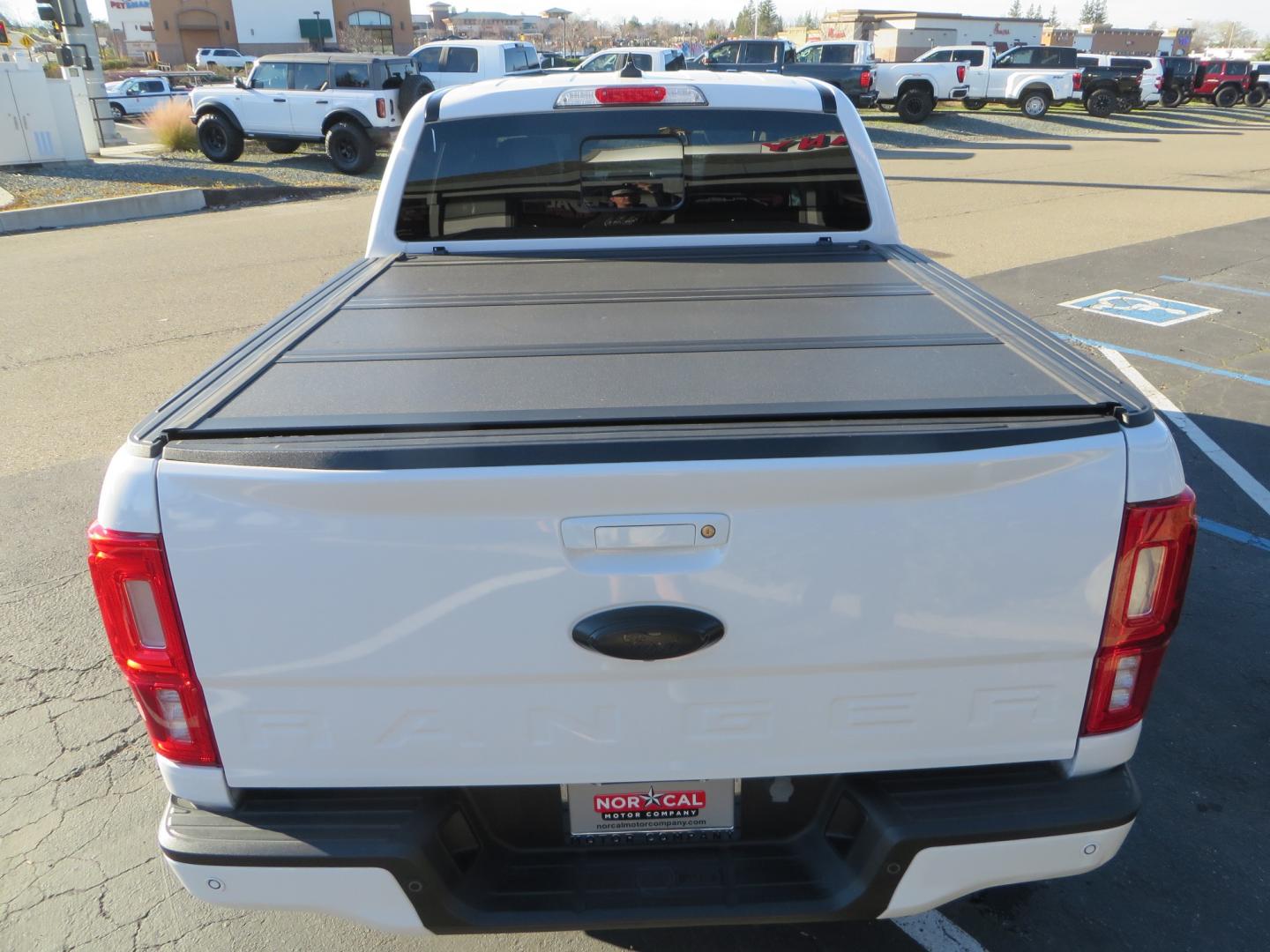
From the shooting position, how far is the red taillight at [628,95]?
376cm

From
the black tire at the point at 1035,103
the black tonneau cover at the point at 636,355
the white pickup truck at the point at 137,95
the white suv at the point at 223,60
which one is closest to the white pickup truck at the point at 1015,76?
the black tire at the point at 1035,103

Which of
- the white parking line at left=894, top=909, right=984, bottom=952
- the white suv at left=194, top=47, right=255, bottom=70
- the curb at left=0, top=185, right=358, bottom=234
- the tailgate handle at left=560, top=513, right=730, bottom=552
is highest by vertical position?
the white suv at left=194, top=47, right=255, bottom=70

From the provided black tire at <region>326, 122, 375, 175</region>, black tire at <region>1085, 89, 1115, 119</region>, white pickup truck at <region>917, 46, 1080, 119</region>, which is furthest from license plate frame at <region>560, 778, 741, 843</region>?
black tire at <region>1085, 89, 1115, 119</region>

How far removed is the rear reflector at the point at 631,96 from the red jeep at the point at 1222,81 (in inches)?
1703

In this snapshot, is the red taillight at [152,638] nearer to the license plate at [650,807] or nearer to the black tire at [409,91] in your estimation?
the license plate at [650,807]

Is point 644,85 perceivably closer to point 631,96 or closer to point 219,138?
point 631,96

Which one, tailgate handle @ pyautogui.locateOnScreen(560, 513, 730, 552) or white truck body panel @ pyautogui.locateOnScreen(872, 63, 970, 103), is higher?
white truck body panel @ pyautogui.locateOnScreen(872, 63, 970, 103)

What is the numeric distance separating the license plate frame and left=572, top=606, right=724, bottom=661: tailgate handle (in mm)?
390

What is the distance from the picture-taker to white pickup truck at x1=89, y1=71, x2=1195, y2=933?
5.69 feet

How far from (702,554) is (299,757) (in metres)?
0.91

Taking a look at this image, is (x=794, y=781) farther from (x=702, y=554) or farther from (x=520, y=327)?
(x=520, y=327)

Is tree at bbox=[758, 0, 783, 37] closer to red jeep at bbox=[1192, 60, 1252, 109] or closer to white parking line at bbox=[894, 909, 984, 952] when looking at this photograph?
red jeep at bbox=[1192, 60, 1252, 109]

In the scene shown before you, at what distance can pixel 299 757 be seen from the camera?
1.93m

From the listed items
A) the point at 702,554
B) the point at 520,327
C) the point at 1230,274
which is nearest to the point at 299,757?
the point at 702,554
